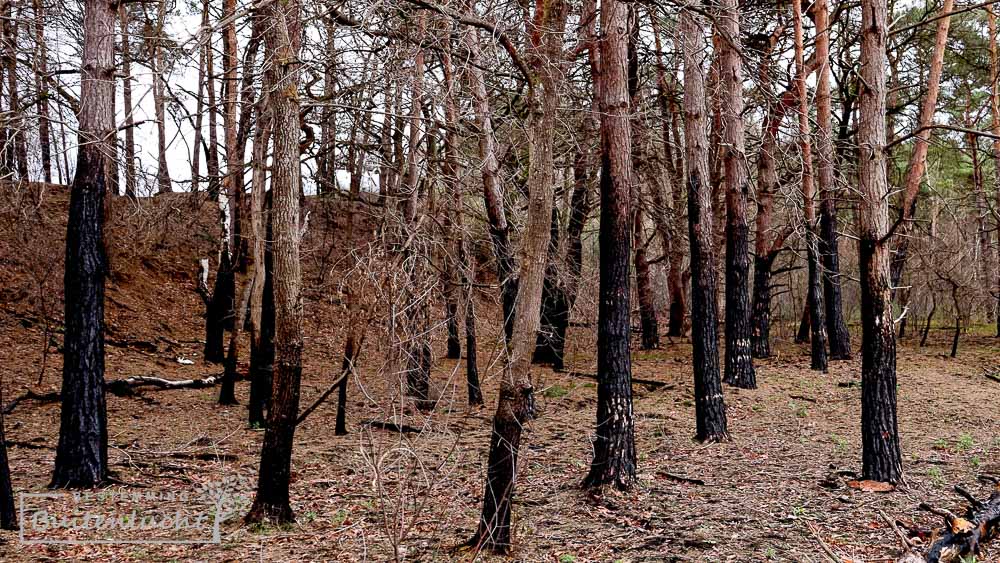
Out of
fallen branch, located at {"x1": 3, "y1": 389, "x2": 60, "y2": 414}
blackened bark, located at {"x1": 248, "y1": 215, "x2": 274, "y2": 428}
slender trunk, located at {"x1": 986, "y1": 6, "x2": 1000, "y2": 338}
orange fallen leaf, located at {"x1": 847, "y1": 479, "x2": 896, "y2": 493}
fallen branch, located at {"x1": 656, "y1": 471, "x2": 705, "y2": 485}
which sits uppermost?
slender trunk, located at {"x1": 986, "y1": 6, "x2": 1000, "y2": 338}

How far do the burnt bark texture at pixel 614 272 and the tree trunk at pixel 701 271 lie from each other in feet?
7.61

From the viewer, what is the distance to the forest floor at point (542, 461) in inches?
219

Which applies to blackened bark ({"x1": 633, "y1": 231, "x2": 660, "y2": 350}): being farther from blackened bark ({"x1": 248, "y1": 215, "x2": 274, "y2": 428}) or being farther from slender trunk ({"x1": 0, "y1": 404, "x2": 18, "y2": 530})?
slender trunk ({"x1": 0, "y1": 404, "x2": 18, "y2": 530})

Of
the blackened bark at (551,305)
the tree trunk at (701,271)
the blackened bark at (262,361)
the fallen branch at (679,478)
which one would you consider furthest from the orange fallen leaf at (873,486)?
the blackened bark at (262,361)

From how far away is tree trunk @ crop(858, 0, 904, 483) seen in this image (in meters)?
6.49

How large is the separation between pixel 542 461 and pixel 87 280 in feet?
17.6

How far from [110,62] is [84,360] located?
3.01 meters

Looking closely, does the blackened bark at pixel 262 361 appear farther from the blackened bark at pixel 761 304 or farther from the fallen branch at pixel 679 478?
the blackened bark at pixel 761 304

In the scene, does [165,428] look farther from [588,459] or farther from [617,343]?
[617,343]

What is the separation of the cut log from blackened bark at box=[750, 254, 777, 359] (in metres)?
10.1

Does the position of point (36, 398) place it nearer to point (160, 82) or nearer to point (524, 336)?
point (160, 82)

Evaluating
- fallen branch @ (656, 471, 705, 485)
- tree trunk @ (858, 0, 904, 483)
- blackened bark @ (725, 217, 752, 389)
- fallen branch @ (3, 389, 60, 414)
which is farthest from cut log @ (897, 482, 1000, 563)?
fallen branch @ (3, 389, 60, 414)

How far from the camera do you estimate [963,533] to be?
16.9ft

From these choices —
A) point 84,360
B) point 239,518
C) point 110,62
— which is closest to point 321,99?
point 110,62
